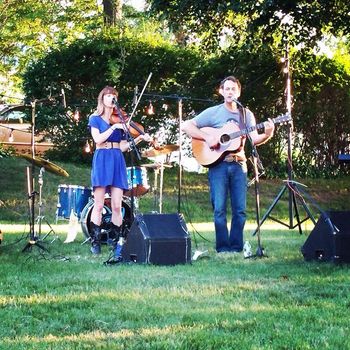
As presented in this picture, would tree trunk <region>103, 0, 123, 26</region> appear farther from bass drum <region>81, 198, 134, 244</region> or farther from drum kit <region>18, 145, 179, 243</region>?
bass drum <region>81, 198, 134, 244</region>

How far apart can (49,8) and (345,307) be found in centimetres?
1512

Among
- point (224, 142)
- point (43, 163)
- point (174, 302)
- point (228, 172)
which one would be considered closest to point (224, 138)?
point (224, 142)

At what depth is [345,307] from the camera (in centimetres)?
407

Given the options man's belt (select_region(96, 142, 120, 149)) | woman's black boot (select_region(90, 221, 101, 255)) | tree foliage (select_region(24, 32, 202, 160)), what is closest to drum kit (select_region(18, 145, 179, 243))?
woman's black boot (select_region(90, 221, 101, 255))

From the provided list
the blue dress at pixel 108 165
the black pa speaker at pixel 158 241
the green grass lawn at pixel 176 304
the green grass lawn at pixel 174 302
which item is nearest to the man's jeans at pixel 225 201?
the green grass lawn at pixel 174 302

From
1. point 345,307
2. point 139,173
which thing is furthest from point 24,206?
point 345,307

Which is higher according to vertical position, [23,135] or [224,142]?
[23,135]

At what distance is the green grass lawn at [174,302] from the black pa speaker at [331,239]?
0.38ft

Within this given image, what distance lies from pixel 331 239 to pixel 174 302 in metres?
2.00

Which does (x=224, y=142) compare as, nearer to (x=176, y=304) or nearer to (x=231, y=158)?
(x=231, y=158)

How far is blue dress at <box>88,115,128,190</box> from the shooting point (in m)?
7.25

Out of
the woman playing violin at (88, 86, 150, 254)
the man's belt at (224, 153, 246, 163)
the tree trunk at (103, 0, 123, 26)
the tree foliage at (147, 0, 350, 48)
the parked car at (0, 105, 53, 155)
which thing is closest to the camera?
the man's belt at (224, 153, 246, 163)

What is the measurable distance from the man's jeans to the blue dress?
3.24ft

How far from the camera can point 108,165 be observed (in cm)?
725
